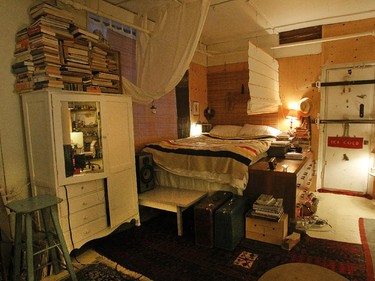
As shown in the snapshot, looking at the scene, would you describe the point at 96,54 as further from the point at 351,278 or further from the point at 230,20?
the point at 351,278

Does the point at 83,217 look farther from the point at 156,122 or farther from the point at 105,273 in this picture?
the point at 156,122

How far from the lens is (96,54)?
2.62 metres

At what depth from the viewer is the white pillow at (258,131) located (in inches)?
181

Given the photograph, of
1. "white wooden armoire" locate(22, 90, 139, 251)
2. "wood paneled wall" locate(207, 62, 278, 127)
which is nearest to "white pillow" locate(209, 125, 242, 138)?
"wood paneled wall" locate(207, 62, 278, 127)

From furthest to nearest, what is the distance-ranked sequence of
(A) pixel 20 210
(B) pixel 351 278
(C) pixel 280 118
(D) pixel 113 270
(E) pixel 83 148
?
1. (C) pixel 280 118
2. (E) pixel 83 148
3. (D) pixel 113 270
4. (B) pixel 351 278
5. (A) pixel 20 210

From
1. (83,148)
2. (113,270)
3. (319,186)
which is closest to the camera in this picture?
(113,270)

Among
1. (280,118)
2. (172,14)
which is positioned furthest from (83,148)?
(280,118)

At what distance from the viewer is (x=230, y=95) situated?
5.60 m

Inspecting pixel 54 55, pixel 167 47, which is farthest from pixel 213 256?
pixel 54 55

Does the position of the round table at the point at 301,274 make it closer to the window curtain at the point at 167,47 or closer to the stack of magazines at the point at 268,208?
the stack of magazines at the point at 268,208

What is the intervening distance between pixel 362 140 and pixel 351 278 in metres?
2.98

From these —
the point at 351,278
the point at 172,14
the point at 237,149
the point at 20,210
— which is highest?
the point at 172,14

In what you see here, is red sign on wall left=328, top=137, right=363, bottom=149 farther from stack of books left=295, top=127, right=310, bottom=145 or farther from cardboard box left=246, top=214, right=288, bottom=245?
cardboard box left=246, top=214, right=288, bottom=245

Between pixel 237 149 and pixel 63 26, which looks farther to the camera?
pixel 237 149
